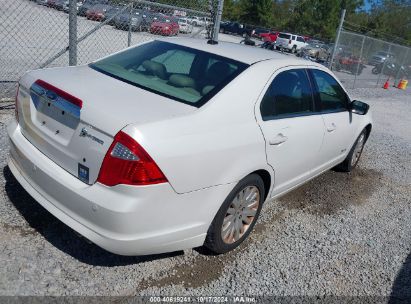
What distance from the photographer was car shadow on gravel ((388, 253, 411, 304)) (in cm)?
311

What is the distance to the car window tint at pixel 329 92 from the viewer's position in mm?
4105

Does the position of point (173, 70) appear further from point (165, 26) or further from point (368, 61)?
point (368, 61)

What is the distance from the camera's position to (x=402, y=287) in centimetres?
327

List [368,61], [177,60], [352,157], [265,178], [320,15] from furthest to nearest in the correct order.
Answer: [320,15] < [368,61] < [352,157] < [177,60] < [265,178]

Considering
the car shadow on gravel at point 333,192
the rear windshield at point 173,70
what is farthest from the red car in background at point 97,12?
the car shadow on gravel at point 333,192

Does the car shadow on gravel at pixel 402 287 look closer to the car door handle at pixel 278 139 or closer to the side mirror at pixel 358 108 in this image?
the car door handle at pixel 278 139

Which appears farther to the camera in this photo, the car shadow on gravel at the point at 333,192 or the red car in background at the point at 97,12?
the red car in background at the point at 97,12

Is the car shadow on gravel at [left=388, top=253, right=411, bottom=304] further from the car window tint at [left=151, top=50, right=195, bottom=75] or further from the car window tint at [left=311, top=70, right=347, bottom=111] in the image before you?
the car window tint at [left=151, top=50, right=195, bottom=75]

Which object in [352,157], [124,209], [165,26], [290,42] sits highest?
[165,26]

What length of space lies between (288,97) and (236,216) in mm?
1200

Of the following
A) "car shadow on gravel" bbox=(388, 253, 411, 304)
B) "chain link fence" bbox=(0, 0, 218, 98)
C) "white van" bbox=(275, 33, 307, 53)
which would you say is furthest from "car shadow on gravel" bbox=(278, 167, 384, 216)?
"white van" bbox=(275, 33, 307, 53)

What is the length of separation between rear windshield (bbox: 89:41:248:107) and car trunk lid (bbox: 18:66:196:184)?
0.49 feet

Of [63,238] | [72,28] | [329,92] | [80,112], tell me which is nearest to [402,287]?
[329,92]

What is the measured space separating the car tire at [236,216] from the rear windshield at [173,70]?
761 mm
